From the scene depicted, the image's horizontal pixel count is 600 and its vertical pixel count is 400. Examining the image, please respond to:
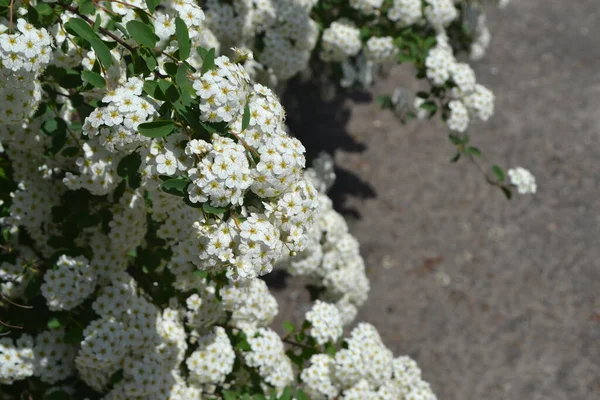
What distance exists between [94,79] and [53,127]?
2.01 ft

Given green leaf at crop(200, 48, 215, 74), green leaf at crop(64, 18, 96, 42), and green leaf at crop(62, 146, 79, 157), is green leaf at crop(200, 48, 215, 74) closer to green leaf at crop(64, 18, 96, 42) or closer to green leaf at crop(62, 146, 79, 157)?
green leaf at crop(64, 18, 96, 42)

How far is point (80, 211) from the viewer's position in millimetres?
2990

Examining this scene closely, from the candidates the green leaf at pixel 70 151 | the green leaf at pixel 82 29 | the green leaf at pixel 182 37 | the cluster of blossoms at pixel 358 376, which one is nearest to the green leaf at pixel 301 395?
the cluster of blossoms at pixel 358 376

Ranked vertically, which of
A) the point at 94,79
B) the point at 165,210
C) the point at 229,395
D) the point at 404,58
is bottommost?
the point at 229,395

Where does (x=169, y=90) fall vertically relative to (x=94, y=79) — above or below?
above

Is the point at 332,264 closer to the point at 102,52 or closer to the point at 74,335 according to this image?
the point at 74,335

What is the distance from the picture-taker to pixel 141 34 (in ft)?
7.67

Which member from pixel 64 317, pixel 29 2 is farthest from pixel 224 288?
pixel 29 2

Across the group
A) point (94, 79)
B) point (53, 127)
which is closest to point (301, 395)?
point (53, 127)

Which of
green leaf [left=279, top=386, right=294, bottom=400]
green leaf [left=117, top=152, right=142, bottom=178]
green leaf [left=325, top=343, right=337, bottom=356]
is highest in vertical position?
green leaf [left=117, top=152, right=142, bottom=178]

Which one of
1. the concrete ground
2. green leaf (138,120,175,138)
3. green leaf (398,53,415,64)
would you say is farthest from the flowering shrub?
the concrete ground

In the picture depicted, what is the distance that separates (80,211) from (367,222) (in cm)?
385

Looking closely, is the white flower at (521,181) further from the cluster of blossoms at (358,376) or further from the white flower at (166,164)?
the white flower at (166,164)

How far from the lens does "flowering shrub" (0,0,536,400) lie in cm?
217
